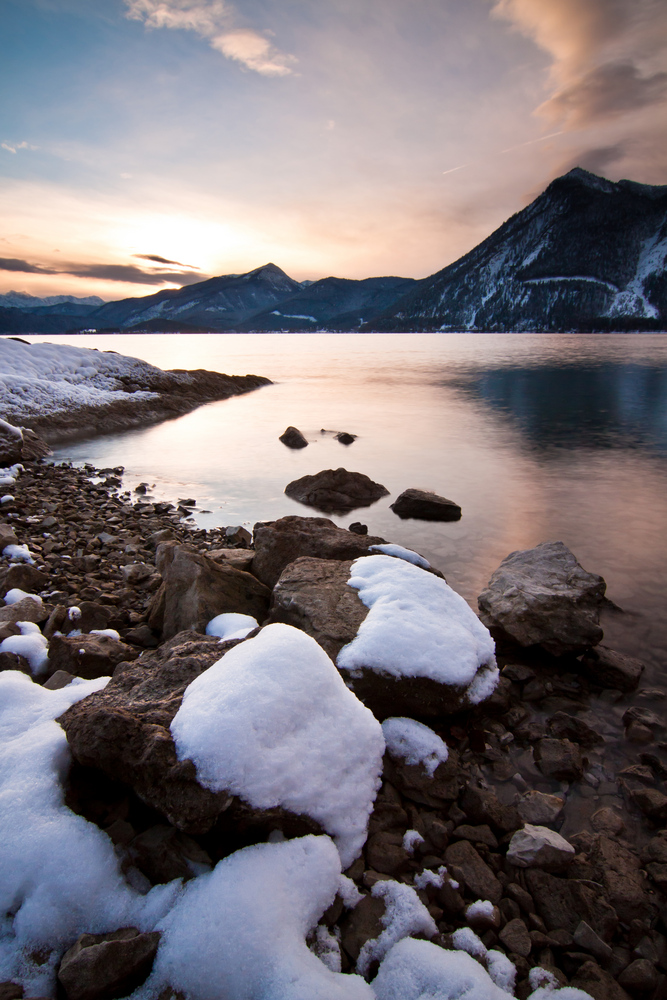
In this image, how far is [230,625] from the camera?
15.5ft

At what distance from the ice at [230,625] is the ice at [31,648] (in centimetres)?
143

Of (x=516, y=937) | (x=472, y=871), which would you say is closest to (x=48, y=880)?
(x=472, y=871)

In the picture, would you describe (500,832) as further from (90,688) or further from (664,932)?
(90,688)

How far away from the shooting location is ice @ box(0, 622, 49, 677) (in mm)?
4228

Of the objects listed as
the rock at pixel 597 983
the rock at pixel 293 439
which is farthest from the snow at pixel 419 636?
the rock at pixel 293 439

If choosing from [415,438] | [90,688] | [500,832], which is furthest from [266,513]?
[415,438]

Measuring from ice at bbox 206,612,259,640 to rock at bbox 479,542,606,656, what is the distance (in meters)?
2.88

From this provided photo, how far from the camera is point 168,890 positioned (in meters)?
2.46

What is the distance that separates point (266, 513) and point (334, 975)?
920 centimetres

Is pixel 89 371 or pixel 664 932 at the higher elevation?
pixel 89 371

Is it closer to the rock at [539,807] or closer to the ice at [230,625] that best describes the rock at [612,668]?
the rock at [539,807]

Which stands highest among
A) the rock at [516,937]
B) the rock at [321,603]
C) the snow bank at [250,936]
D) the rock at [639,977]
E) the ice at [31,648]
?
the rock at [321,603]

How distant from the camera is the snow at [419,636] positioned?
3947 mm

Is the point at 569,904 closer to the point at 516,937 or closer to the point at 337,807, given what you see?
the point at 516,937
